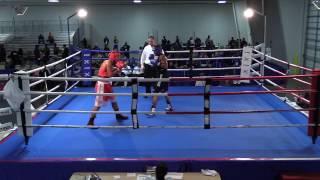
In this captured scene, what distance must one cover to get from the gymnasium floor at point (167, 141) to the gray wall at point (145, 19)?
57.4ft

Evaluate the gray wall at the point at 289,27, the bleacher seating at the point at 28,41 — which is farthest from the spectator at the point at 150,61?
the bleacher seating at the point at 28,41

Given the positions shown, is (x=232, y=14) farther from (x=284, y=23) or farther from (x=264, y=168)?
(x=264, y=168)

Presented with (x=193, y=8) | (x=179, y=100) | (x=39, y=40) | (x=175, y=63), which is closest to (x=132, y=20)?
(x=193, y=8)

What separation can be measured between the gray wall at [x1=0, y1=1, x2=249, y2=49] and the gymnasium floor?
1749cm

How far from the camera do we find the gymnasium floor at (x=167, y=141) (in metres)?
4.21

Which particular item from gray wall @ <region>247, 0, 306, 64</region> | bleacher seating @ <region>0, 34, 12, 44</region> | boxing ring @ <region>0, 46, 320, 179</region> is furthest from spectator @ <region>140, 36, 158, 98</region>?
bleacher seating @ <region>0, 34, 12, 44</region>

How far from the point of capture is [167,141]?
4.66 metres

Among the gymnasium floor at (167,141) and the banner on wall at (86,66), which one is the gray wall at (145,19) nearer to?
the banner on wall at (86,66)

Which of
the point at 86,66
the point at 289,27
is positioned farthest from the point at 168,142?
the point at 289,27

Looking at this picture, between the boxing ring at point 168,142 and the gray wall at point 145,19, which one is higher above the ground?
the gray wall at point 145,19

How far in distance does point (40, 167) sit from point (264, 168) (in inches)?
98.2

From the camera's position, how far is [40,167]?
4035mm

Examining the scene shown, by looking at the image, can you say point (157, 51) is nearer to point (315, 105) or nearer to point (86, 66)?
point (86, 66)

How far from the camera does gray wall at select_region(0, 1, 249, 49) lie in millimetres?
22656
